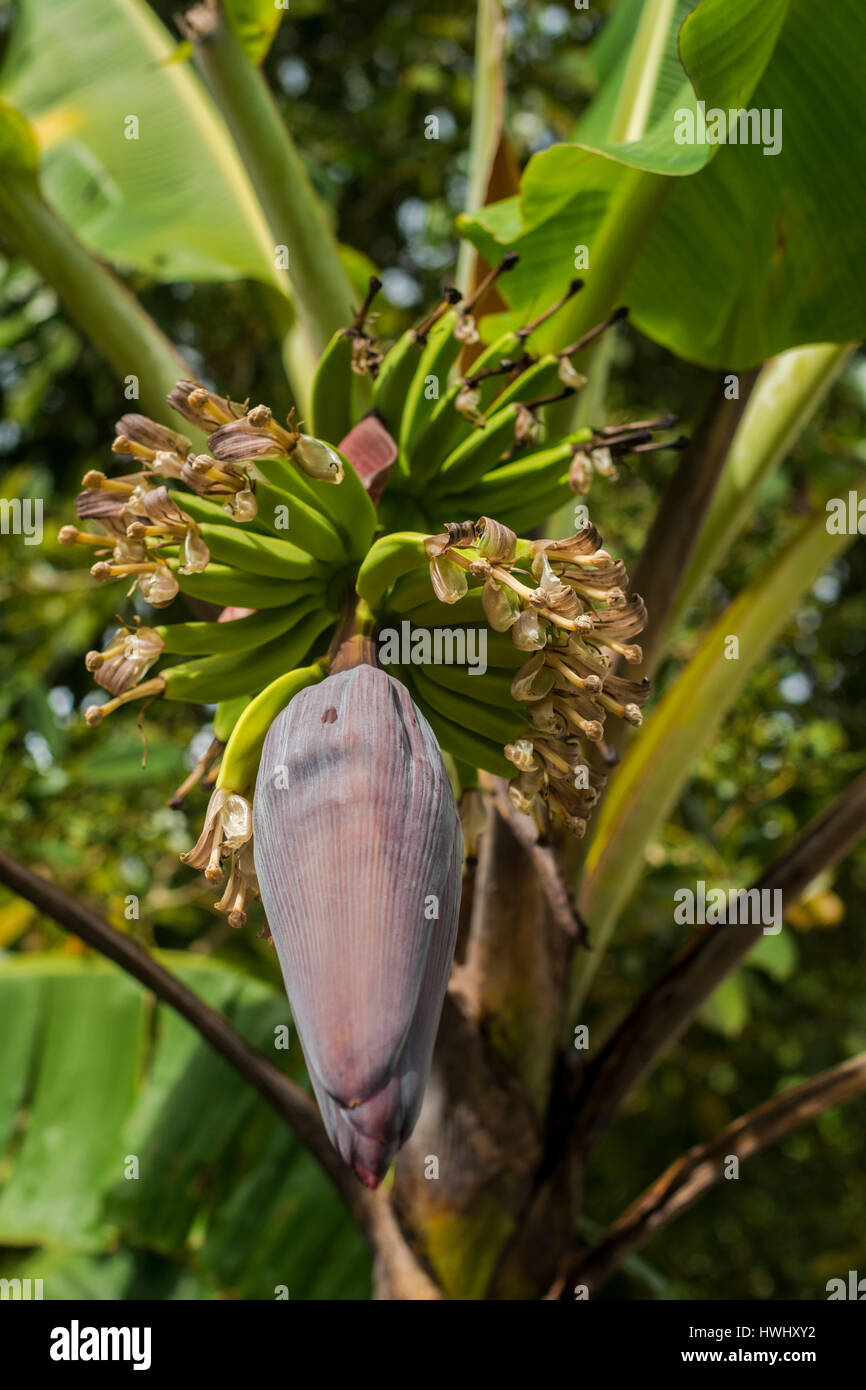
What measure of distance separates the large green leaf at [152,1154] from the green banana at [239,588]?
1190 mm

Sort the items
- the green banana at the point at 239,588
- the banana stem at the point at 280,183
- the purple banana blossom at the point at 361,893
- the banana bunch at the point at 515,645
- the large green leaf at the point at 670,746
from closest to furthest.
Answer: the purple banana blossom at the point at 361,893
the banana bunch at the point at 515,645
the green banana at the point at 239,588
the banana stem at the point at 280,183
the large green leaf at the point at 670,746

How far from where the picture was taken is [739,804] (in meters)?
2.35

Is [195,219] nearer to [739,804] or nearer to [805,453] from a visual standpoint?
[805,453]

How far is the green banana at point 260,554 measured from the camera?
93cm

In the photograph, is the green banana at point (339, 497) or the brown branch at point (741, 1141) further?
the brown branch at point (741, 1141)

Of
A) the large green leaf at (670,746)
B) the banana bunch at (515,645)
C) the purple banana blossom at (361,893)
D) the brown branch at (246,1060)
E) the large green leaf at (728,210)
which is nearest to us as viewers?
the purple banana blossom at (361,893)

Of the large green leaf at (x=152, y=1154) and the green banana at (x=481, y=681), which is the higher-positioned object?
the green banana at (x=481, y=681)

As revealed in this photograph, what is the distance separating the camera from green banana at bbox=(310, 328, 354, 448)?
1.07 metres

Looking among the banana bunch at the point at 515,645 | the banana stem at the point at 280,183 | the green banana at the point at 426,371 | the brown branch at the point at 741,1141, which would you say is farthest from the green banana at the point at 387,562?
the brown branch at the point at 741,1141

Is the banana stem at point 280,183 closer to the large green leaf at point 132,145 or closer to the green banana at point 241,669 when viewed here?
the large green leaf at point 132,145

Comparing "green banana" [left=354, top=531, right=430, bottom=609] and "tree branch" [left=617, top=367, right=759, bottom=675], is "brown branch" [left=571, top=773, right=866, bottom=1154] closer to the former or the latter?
"tree branch" [left=617, top=367, right=759, bottom=675]

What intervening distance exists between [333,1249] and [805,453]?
5.02ft

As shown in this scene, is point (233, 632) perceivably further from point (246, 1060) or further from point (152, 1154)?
point (152, 1154)

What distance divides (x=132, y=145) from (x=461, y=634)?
1380 mm
